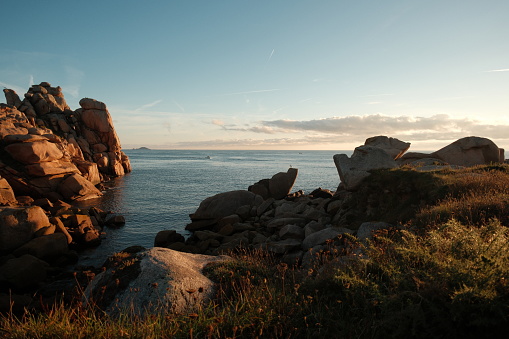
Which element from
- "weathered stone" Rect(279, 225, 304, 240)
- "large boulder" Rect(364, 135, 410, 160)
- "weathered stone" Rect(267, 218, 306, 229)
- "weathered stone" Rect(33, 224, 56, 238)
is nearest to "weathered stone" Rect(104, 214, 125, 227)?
"weathered stone" Rect(33, 224, 56, 238)

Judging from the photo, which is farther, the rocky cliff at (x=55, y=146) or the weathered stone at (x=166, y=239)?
the rocky cliff at (x=55, y=146)

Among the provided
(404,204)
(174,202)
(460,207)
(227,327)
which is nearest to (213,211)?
(174,202)

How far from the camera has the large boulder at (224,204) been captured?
23516 millimetres

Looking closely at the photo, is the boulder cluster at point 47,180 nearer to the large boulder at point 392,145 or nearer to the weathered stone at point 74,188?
the weathered stone at point 74,188

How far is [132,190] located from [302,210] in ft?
97.1

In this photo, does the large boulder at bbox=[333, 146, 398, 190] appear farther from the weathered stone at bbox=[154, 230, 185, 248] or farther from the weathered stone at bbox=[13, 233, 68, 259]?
the weathered stone at bbox=[13, 233, 68, 259]

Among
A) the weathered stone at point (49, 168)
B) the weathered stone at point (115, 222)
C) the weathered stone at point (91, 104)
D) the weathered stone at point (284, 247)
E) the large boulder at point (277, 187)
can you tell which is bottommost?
the weathered stone at point (115, 222)

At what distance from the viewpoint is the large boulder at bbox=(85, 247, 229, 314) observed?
608 centimetres

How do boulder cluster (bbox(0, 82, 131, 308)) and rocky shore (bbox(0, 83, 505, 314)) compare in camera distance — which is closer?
rocky shore (bbox(0, 83, 505, 314))

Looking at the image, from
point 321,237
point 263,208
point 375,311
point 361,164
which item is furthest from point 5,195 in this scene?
point 375,311

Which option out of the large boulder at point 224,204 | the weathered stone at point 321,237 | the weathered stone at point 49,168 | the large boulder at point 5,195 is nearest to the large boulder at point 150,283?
the weathered stone at point 321,237

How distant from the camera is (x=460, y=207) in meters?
9.26

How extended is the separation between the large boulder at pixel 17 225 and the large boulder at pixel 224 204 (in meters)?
10.6

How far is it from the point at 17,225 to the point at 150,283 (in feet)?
47.3
